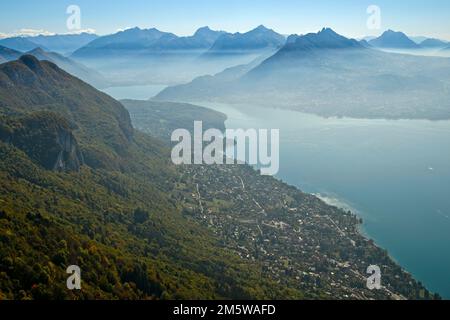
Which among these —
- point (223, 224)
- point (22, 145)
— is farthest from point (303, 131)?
point (22, 145)

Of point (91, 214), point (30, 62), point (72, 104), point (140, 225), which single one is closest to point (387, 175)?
point (140, 225)

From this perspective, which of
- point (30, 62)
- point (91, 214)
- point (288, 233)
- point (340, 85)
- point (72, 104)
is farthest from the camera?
point (340, 85)

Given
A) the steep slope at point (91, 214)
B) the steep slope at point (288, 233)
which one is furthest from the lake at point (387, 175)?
the steep slope at point (91, 214)

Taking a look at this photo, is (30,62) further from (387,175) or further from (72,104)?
(387,175)

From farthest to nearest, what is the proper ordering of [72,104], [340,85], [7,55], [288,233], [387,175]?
[7,55] → [340,85] → [387,175] → [72,104] → [288,233]

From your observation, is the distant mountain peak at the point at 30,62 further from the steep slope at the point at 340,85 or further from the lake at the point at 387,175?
the steep slope at the point at 340,85

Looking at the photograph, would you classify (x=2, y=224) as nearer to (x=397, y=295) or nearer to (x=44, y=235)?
(x=44, y=235)

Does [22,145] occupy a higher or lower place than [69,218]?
higher
